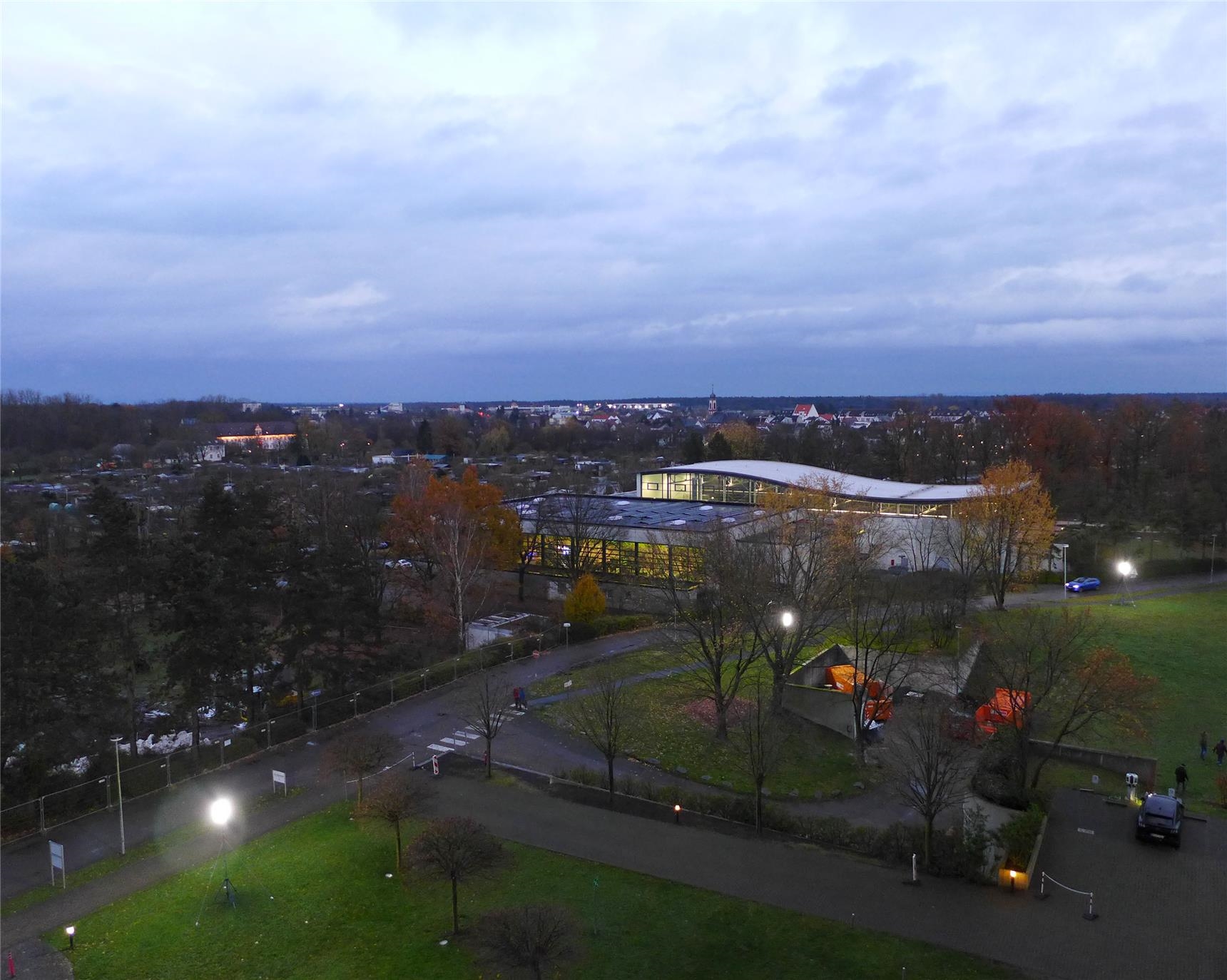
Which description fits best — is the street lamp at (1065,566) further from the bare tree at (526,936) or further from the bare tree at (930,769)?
the bare tree at (526,936)

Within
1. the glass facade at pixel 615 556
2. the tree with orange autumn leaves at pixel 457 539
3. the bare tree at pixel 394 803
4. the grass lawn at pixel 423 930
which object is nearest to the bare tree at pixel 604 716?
the grass lawn at pixel 423 930

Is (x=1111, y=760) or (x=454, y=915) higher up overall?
(x=454, y=915)

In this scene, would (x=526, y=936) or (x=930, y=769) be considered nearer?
(x=526, y=936)

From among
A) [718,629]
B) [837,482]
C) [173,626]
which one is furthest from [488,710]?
[837,482]

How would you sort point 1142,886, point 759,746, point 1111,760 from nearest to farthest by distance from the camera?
1. point 1142,886
2. point 759,746
3. point 1111,760

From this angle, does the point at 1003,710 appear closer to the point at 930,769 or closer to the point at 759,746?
the point at 930,769

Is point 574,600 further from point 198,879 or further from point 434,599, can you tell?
point 198,879

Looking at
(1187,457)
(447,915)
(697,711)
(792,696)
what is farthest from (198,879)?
(1187,457)

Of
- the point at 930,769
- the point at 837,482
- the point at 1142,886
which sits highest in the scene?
the point at 837,482
